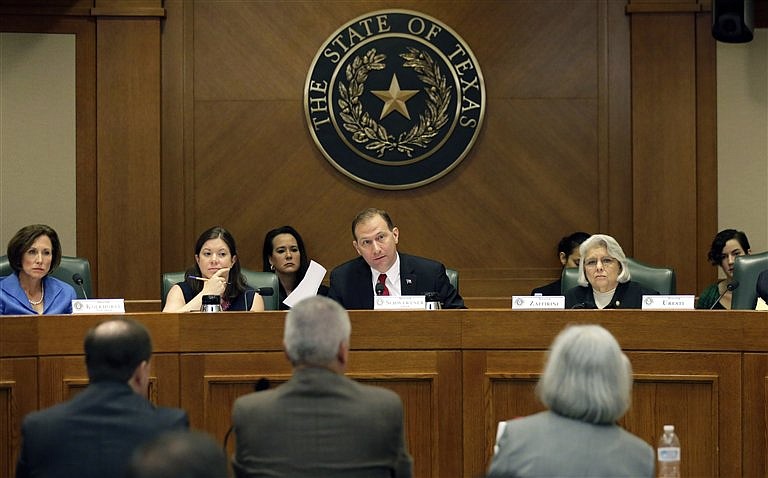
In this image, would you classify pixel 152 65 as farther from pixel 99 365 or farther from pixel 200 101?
pixel 99 365

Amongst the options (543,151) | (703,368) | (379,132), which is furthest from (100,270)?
(703,368)

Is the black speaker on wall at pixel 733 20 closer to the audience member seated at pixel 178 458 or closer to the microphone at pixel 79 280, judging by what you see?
the microphone at pixel 79 280

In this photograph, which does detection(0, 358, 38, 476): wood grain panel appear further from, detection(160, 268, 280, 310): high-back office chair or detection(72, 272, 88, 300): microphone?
detection(160, 268, 280, 310): high-back office chair

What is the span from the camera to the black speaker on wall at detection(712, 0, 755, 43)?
21.5 ft

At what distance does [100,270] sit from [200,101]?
4.00ft

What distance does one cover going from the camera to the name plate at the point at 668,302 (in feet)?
15.5

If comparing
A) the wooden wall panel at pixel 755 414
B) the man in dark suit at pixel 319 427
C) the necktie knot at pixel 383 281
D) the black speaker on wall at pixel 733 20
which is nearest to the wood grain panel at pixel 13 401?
the man in dark suit at pixel 319 427

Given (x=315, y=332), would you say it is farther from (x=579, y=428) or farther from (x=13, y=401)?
(x=13, y=401)

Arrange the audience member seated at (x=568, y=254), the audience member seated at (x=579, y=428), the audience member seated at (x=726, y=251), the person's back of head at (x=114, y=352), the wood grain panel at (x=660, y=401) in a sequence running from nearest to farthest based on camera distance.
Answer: the audience member seated at (x=579, y=428) < the person's back of head at (x=114, y=352) < the wood grain panel at (x=660, y=401) < the audience member seated at (x=726, y=251) < the audience member seated at (x=568, y=254)

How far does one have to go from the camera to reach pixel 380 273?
5832 mm

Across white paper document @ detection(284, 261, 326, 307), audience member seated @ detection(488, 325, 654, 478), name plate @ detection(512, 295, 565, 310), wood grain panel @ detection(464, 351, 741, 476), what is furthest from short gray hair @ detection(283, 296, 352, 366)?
white paper document @ detection(284, 261, 326, 307)

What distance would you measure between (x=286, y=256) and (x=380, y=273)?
4.09ft

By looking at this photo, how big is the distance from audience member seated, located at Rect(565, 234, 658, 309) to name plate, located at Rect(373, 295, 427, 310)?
1.21 m

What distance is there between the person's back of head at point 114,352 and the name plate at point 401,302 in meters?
1.76
